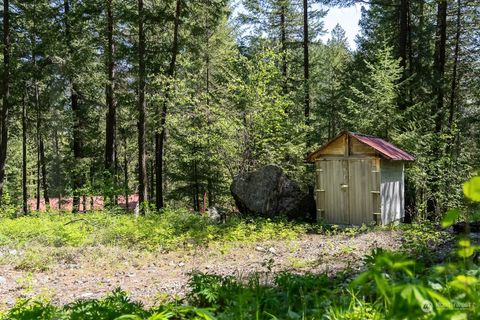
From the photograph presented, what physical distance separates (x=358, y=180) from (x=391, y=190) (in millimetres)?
1078

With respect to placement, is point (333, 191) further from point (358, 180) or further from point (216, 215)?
point (216, 215)

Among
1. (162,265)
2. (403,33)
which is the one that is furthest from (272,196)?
(403,33)

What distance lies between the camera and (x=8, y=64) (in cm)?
1500

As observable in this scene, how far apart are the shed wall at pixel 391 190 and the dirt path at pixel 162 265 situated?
164cm

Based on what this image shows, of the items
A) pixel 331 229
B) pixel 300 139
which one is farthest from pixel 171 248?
pixel 300 139

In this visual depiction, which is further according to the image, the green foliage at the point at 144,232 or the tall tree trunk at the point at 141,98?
the tall tree trunk at the point at 141,98

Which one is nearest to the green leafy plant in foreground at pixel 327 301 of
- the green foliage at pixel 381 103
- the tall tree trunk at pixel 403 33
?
the green foliage at pixel 381 103

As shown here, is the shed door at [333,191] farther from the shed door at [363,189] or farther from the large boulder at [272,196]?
the large boulder at [272,196]

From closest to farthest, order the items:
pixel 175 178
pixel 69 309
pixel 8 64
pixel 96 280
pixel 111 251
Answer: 1. pixel 69 309
2. pixel 96 280
3. pixel 111 251
4. pixel 8 64
5. pixel 175 178

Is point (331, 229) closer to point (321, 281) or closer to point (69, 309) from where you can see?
point (321, 281)

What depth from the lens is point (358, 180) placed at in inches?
433

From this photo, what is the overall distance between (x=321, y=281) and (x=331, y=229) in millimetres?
7539

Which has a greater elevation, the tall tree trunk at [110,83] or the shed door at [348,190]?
the tall tree trunk at [110,83]

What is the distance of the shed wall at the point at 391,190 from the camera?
10805 millimetres
